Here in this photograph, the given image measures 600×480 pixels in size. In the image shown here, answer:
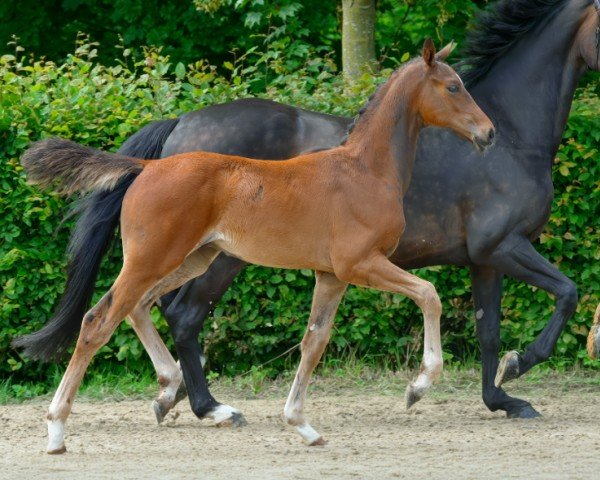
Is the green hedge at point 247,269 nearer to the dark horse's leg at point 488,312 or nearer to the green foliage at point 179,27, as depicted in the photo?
the dark horse's leg at point 488,312

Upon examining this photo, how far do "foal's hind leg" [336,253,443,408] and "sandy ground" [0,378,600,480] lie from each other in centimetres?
47

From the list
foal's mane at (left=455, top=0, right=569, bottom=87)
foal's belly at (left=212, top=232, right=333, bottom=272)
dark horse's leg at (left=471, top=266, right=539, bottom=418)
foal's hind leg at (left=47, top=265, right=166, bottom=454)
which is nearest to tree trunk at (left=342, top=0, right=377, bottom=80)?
foal's mane at (left=455, top=0, right=569, bottom=87)

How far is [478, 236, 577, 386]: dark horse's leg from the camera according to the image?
6.67m

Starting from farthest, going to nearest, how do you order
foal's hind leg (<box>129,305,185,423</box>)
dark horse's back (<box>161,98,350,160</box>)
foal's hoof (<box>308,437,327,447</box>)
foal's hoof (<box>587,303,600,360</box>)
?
dark horse's back (<box>161,98,350,160</box>) → foal's hoof (<box>587,303,600,360</box>) → foal's hind leg (<box>129,305,185,423</box>) → foal's hoof (<box>308,437,327,447</box>)

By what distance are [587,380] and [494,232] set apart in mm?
2027

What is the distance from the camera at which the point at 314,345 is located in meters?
5.94

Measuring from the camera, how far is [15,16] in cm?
1312

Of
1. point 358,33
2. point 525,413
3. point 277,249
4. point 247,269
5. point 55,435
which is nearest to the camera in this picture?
point 55,435

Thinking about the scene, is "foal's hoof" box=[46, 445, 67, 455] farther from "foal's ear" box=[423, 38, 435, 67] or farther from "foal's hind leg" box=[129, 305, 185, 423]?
"foal's ear" box=[423, 38, 435, 67]

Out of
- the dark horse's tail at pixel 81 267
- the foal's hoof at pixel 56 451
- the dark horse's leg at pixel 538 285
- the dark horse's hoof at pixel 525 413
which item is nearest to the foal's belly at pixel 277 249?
the dark horse's tail at pixel 81 267

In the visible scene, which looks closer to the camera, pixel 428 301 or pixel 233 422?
pixel 428 301

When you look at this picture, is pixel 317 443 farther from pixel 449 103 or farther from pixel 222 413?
pixel 449 103

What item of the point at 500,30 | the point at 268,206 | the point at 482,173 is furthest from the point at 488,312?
the point at 268,206

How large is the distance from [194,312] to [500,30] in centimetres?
270
